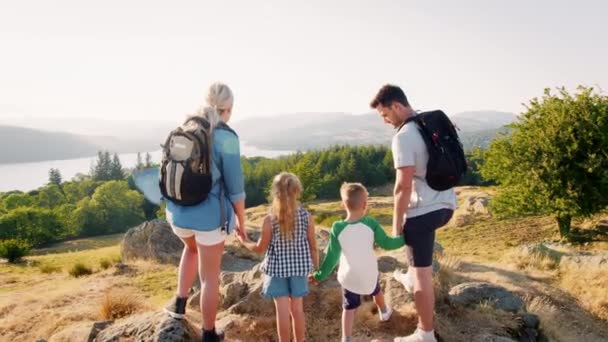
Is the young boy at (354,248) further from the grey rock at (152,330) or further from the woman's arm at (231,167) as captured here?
the grey rock at (152,330)

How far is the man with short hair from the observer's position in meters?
4.12

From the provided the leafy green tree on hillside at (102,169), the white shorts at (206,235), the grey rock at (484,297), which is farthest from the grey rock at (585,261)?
the leafy green tree on hillside at (102,169)

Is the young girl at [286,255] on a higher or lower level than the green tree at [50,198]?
higher


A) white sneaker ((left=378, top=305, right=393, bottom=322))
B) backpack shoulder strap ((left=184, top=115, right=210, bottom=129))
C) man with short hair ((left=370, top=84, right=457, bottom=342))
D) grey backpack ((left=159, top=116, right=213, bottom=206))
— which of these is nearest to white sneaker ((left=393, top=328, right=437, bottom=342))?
man with short hair ((left=370, top=84, right=457, bottom=342))

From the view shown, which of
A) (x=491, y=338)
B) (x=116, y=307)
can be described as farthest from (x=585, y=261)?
(x=116, y=307)

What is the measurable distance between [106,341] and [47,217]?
61685 millimetres

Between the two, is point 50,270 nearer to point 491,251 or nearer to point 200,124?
point 200,124

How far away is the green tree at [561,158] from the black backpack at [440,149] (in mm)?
19648

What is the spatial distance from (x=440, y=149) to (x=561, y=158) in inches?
802

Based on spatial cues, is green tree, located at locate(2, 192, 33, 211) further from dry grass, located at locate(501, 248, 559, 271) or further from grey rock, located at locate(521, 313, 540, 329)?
grey rock, located at locate(521, 313, 540, 329)

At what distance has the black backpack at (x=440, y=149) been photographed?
13.7 feet

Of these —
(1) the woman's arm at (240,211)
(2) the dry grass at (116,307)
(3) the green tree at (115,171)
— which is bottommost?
(3) the green tree at (115,171)

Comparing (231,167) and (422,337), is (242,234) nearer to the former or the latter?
(231,167)

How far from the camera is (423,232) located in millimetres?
4340
